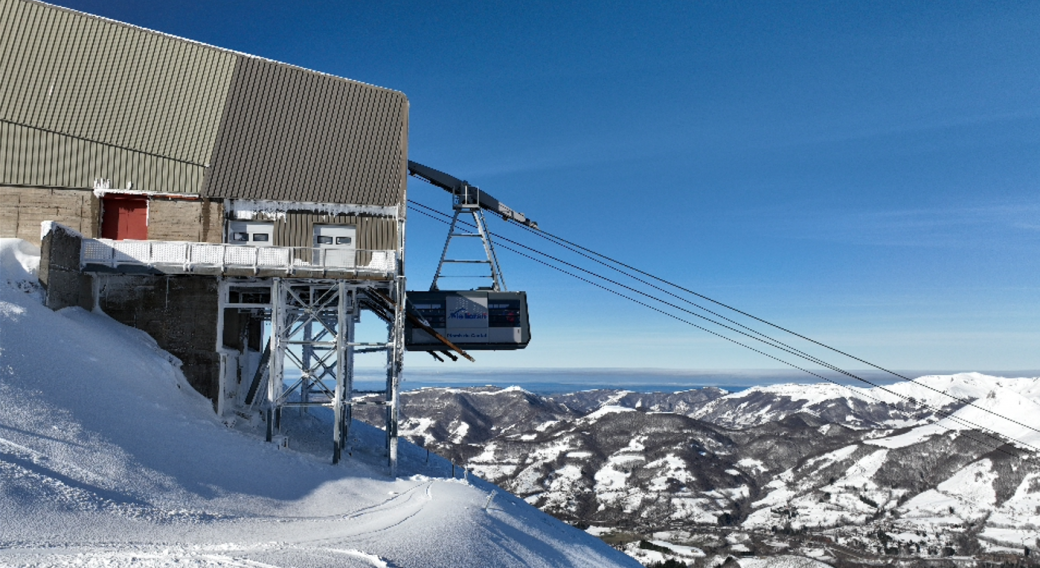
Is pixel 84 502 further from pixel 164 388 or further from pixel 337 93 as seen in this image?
pixel 337 93

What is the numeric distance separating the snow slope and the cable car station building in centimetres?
269

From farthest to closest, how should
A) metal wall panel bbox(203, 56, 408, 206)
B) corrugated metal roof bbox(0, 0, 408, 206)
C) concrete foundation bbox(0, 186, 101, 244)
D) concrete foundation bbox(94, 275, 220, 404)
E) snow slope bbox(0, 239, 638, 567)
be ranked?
1. metal wall panel bbox(203, 56, 408, 206)
2. corrugated metal roof bbox(0, 0, 408, 206)
3. concrete foundation bbox(0, 186, 101, 244)
4. concrete foundation bbox(94, 275, 220, 404)
5. snow slope bbox(0, 239, 638, 567)

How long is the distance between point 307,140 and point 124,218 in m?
10.5

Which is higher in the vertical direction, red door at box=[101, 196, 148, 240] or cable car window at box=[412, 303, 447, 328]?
red door at box=[101, 196, 148, 240]

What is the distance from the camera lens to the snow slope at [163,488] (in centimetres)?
1567

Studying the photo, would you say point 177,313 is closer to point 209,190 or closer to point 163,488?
point 209,190

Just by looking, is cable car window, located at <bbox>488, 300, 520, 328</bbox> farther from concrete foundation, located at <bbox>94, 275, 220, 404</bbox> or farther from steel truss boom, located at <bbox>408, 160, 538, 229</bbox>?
concrete foundation, located at <bbox>94, 275, 220, 404</bbox>

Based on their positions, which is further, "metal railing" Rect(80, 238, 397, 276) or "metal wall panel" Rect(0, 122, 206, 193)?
"metal wall panel" Rect(0, 122, 206, 193)

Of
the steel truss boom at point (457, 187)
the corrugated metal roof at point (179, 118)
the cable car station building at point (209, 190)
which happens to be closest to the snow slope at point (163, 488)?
the cable car station building at point (209, 190)

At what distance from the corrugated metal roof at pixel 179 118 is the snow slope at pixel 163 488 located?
7.64 m

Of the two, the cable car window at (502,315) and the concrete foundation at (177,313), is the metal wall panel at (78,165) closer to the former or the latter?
the concrete foundation at (177,313)

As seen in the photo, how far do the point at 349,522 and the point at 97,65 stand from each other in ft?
106

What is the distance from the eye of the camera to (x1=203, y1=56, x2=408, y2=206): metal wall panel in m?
37.6

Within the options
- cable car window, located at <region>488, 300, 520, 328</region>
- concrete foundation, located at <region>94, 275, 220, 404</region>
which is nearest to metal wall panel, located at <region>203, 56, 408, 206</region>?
concrete foundation, located at <region>94, 275, 220, 404</region>
